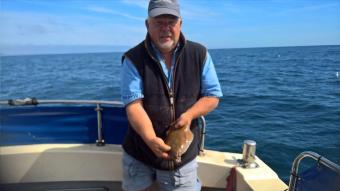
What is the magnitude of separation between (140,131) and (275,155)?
245 inches

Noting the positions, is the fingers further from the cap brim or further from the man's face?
the cap brim

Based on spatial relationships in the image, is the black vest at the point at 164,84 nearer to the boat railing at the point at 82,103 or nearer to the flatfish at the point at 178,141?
the flatfish at the point at 178,141

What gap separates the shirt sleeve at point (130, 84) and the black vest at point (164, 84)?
3 centimetres

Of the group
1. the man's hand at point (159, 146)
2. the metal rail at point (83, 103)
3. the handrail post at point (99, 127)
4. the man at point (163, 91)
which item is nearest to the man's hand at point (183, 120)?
the man at point (163, 91)

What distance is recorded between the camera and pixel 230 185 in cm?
326

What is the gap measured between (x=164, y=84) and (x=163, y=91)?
0.05 meters

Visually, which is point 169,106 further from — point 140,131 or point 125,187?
point 125,187

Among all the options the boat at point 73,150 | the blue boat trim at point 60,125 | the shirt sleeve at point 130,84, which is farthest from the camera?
the blue boat trim at point 60,125

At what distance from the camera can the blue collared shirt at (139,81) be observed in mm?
2412

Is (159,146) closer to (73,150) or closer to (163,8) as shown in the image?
(163,8)

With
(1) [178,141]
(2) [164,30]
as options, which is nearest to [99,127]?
(1) [178,141]

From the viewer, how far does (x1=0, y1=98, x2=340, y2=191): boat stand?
132 inches

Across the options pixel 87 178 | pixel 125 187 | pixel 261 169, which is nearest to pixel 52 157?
pixel 87 178

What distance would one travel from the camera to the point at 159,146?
2.33 meters
